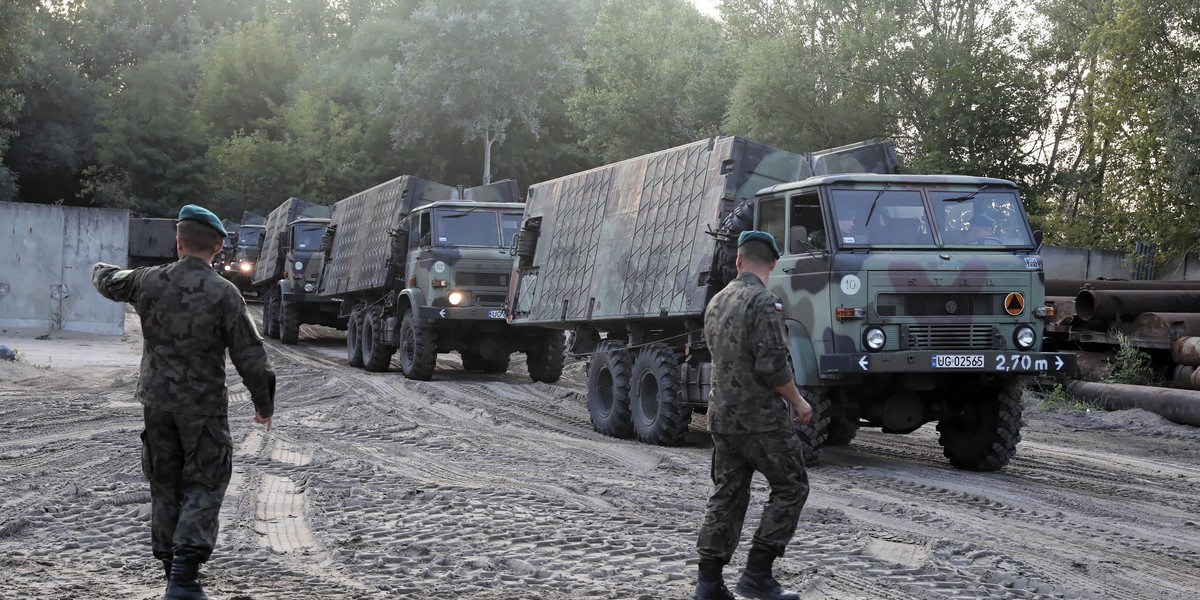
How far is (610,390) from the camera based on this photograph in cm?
1289

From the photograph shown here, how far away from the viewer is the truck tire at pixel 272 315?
1072 inches

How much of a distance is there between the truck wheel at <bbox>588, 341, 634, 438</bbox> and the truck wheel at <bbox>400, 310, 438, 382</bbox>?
16.4 ft

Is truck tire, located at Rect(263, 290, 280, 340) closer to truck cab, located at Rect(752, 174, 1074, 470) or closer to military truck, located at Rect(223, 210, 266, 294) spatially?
military truck, located at Rect(223, 210, 266, 294)

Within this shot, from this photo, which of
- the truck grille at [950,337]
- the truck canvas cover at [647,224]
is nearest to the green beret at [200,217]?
the truck grille at [950,337]

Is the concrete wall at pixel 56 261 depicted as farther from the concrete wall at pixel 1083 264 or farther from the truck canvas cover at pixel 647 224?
the concrete wall at pixel 1083 264

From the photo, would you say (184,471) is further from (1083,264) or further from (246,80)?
(246,80)

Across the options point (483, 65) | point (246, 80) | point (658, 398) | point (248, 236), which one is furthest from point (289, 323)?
point (246, 80)

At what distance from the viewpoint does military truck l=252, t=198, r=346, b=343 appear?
25359 millimetres

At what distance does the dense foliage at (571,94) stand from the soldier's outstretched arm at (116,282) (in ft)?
74.1

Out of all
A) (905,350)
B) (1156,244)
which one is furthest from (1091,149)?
(905,350)

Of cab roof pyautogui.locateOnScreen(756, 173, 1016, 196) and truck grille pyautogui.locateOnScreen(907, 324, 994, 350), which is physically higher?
cab roof pyautogui.locateOnScreen(756, 173, 1016, 196)

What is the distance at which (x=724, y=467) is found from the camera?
5480mm

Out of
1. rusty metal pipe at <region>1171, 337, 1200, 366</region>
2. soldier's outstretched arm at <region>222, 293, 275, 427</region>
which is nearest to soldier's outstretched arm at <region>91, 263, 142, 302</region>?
soldier's outstretched arm at <region>222, 293, 275, 427</region>

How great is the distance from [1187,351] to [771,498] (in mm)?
12245
